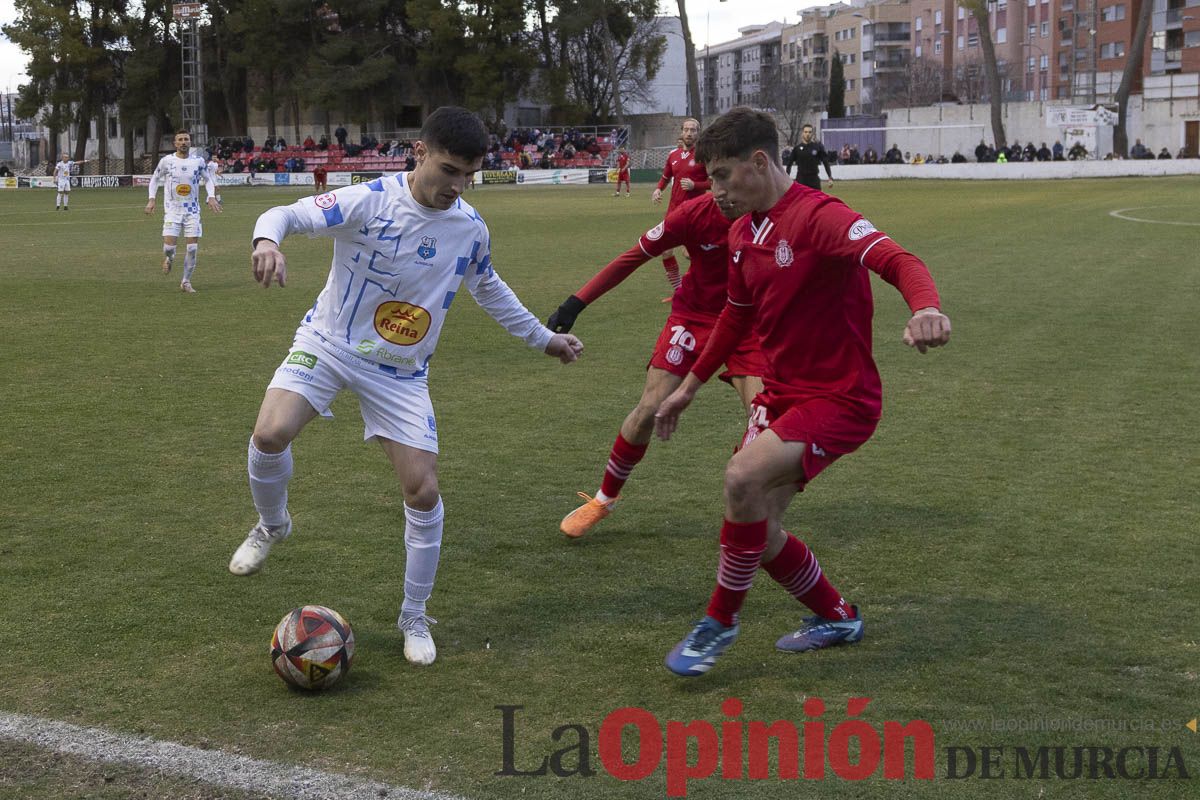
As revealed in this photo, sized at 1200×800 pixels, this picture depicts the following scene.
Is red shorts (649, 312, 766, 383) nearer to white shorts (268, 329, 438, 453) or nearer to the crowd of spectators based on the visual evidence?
white shorts (268, 329, 438, 453)

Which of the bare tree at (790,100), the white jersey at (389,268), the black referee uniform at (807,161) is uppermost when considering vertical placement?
the bare tree at (790,100)

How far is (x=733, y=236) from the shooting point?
192 inches

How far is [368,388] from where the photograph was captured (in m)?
4.91

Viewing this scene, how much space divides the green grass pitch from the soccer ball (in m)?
0.08

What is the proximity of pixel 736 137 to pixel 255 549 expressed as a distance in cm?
253

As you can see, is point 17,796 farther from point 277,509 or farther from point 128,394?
point 128,394

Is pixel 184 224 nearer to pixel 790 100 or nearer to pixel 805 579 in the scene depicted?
Answer: pixel 805 579

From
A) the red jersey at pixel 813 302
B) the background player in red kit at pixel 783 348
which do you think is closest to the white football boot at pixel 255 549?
the background player in red kit at pixel 783 348

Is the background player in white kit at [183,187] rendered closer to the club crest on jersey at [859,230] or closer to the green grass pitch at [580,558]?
the green grass pitch at [580,558]

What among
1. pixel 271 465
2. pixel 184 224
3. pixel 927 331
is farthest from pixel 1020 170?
pixel 927 331

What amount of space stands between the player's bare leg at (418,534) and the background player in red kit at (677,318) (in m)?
1.54

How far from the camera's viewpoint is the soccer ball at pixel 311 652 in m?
4.38

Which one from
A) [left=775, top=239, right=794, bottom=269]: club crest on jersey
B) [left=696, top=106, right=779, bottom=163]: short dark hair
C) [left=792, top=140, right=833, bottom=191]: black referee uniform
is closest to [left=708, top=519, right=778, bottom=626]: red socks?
[left=775, top=239, right=794, bottom=269]: club crest on jersey

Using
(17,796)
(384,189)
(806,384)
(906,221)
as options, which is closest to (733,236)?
(806,384)
